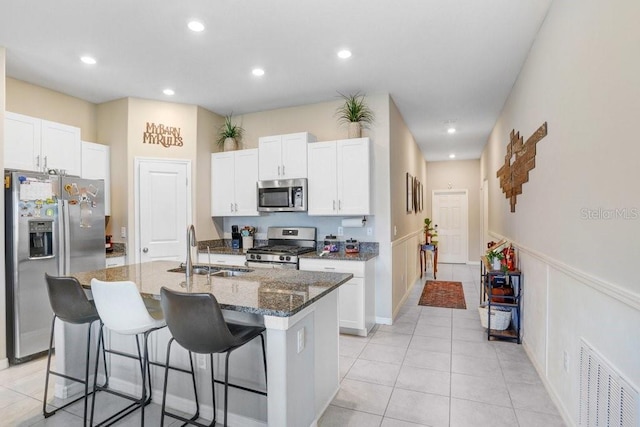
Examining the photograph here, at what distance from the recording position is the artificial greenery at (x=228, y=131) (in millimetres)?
4969

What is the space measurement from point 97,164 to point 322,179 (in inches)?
109

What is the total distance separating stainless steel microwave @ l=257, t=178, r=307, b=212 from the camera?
427 centimetres

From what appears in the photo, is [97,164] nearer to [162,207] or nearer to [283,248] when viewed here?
[162,207]

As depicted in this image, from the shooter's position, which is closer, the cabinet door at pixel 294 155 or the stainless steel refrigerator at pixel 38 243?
the stainless steel refrigerator at pixel 38 243

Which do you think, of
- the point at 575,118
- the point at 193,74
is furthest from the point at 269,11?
the point at 575,118

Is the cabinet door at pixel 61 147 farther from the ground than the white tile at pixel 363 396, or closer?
farther from the ground

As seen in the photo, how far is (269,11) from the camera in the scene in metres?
2.56

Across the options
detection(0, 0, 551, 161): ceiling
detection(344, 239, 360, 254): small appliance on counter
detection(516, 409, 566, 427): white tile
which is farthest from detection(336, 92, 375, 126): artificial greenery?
detection(516, 409, 566, 427): white tile

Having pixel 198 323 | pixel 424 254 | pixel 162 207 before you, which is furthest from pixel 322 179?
pixel 424 254

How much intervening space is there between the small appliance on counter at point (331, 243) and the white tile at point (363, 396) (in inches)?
69.1

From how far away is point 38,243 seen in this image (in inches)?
131

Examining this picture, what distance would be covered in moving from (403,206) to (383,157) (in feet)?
4.11

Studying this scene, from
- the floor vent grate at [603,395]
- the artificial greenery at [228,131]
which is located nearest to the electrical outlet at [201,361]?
the floor vent grate at [603,395]

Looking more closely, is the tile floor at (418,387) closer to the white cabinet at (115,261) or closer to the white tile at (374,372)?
the white tile at (374,372)
